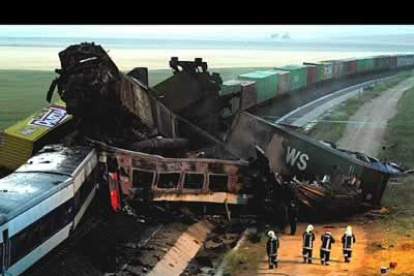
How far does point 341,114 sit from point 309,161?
31.0m

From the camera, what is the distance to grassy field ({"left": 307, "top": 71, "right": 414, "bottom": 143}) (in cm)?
4478

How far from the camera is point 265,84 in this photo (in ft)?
188

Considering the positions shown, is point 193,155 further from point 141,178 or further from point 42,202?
point 42,202

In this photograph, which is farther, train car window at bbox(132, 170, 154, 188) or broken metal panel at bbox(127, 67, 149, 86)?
broken metal panel at bbox(127, 67, 149, 86)

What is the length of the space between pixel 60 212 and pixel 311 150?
39.6 feet

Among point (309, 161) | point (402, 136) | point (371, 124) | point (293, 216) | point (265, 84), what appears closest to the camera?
point (293, 216)

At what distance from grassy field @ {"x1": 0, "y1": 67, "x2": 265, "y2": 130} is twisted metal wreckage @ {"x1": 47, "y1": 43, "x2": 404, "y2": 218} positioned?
25.2 metres

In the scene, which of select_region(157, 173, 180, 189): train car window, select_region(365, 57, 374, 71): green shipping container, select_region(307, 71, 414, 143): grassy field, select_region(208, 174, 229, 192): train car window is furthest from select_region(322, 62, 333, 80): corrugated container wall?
select_region(157, 173, 180, 189): train car window

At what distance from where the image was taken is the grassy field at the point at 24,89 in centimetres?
5480

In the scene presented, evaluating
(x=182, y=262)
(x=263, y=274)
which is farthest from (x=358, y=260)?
(x=182, y=262)

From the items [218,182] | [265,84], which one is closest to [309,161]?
[218,182]

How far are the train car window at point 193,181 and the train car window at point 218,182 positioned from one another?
0.37 m

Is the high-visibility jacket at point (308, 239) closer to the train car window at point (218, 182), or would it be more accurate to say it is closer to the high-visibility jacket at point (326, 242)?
the high-visibility jacket at point (326, 242)

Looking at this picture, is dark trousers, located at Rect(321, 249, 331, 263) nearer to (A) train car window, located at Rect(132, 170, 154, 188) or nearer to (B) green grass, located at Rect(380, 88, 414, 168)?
(A) train car window, located at Rect(132, 170, 154, 188)
